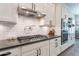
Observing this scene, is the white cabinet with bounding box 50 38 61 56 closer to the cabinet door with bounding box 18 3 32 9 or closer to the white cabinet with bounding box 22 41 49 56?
the white cabinet with bounding box 22 41 49 56

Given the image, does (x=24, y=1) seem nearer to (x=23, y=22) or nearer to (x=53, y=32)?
(x=23, y=22)

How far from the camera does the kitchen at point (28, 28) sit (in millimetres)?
1968

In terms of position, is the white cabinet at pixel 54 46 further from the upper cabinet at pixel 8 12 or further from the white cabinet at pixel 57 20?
the upper cabinet at pixel 8 12

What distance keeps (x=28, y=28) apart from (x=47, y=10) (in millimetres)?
954

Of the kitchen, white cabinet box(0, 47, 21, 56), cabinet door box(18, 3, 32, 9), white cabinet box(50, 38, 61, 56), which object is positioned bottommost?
white cabinet box(50, 38, 61, 56)

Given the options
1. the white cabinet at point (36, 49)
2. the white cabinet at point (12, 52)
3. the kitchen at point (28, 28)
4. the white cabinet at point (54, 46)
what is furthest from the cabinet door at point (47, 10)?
the white cabinet at point (12, 52)

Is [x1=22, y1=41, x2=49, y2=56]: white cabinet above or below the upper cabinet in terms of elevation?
below

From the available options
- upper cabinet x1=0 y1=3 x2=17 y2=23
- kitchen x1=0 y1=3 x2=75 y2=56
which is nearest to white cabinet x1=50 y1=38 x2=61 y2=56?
kitchen x1=0 y1=3 x2=75 y2=56

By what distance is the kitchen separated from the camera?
197cm

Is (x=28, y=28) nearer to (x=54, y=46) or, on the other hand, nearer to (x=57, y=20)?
(x=54, y=46)

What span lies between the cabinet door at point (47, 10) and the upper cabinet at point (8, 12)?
1.03 m

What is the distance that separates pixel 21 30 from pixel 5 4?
107 cm

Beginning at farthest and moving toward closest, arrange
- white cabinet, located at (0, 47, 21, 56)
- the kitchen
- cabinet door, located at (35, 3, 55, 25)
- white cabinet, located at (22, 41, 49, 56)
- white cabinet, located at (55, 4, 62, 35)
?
white cabinet, located at (55, 4, 62, 35) → cabinet door, located at (35, 3, 55, 25) → white cabinet, located at (22, 41, 49, 56) → the kitchen → white cabinet, located at (0, 47, 21, 56)

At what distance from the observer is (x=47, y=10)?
3.73m
